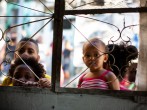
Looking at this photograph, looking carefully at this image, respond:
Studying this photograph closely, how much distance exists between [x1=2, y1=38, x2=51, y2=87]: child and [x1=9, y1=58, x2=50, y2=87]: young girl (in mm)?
27

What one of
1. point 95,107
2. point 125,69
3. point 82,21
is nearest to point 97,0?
point 82,21

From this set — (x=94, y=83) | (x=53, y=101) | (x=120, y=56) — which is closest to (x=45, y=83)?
(x=53, y=101)

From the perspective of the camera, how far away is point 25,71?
127 cm

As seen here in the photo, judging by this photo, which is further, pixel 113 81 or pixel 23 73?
pixel 23 73

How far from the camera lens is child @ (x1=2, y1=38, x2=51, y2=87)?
1250mm

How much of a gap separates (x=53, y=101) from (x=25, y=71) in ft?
0.86

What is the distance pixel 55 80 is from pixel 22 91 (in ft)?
0.58

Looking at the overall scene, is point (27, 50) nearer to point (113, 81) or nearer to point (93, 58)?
point (93, 58)

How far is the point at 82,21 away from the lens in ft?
4.17

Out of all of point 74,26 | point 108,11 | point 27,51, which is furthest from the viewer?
point 27,51

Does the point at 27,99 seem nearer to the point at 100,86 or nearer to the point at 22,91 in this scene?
the point at 22,91

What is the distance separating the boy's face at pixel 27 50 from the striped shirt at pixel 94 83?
1.01 feet

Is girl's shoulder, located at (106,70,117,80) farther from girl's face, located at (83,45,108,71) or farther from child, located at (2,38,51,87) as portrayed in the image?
child, located at (2,38,51,87)

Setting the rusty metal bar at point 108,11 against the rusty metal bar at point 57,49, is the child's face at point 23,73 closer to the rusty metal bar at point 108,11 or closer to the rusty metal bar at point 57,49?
the rusty metal bar at point 57,49
